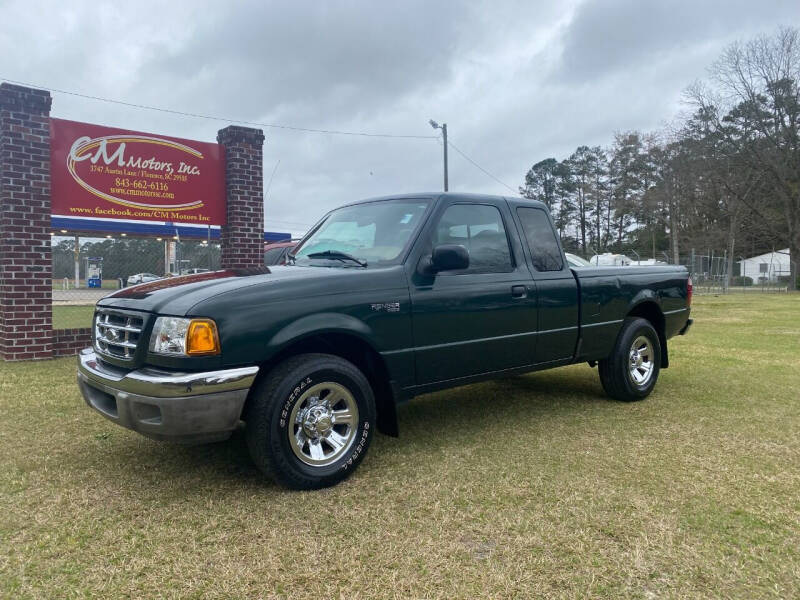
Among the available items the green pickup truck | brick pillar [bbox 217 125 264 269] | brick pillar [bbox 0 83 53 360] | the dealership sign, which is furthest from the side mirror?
the dealership sign

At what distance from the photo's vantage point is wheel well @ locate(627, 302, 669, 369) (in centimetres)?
593

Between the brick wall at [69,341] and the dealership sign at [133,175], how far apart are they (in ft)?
5.57

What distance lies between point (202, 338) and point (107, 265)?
933cm

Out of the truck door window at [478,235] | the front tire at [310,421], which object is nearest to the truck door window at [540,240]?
the truck door window at [478,235]

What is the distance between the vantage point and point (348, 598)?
7.85 feet

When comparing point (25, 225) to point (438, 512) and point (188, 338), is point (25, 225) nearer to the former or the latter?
point (188, 338)

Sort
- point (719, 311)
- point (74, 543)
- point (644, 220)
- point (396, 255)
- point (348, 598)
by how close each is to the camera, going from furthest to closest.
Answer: point (644, 220) → point (719, 311) → point (396, 255) → point (74, 543) → point (348, 598)

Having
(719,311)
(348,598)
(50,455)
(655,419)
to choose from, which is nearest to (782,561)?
(348,598)

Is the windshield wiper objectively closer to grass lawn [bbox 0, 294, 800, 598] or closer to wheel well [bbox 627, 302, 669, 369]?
grass lawn [bbox 0, 294, 800, 598]

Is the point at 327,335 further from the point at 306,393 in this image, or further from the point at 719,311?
the point at 719,311

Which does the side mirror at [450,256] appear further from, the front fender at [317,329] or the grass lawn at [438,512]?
the grass lawn at [438,512]

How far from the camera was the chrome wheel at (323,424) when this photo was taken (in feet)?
11.3

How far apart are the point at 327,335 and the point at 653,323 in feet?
12.8

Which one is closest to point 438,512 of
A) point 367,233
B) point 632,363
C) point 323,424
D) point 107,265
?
point 323,424
